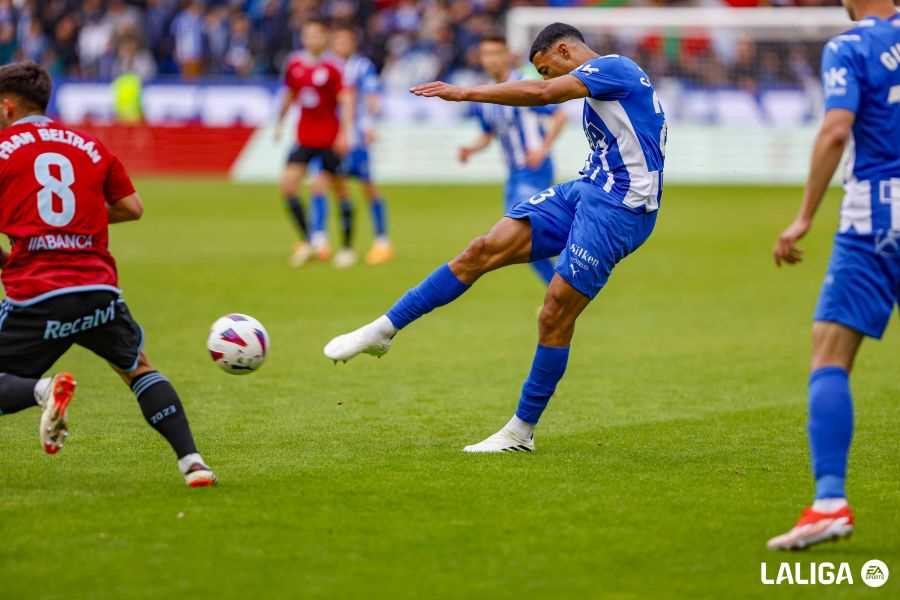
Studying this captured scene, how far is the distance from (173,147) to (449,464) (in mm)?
24917

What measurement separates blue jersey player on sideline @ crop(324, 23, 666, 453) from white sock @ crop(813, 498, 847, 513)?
220 centimetres

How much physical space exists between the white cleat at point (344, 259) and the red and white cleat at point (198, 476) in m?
10.6

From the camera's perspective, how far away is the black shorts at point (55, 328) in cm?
604

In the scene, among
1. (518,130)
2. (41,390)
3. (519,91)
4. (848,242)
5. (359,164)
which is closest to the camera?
(848,242)

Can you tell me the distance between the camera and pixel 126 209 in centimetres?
634

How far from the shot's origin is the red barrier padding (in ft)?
99.3

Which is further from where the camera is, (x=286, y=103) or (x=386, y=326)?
(x=286, y=103)

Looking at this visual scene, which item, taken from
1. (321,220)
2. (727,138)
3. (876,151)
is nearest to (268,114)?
(727,138)

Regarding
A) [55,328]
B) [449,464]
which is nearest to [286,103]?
[449,464]

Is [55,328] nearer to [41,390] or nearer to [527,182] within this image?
[41,390]

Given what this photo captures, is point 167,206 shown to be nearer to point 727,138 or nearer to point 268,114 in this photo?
point 268,114

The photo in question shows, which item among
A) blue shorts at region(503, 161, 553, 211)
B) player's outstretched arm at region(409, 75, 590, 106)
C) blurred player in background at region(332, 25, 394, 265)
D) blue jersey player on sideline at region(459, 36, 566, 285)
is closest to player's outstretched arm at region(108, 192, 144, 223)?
player's outstretched arm at region(409, 75, 590, 106)

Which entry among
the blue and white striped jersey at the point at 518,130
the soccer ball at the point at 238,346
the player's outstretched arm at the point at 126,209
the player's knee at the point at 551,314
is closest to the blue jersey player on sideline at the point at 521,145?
the blue and white striped jersey at the point at 518,130

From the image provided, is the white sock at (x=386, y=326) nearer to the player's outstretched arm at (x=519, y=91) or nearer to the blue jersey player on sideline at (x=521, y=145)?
the player's outstretched arm at (x=519, y=91)
